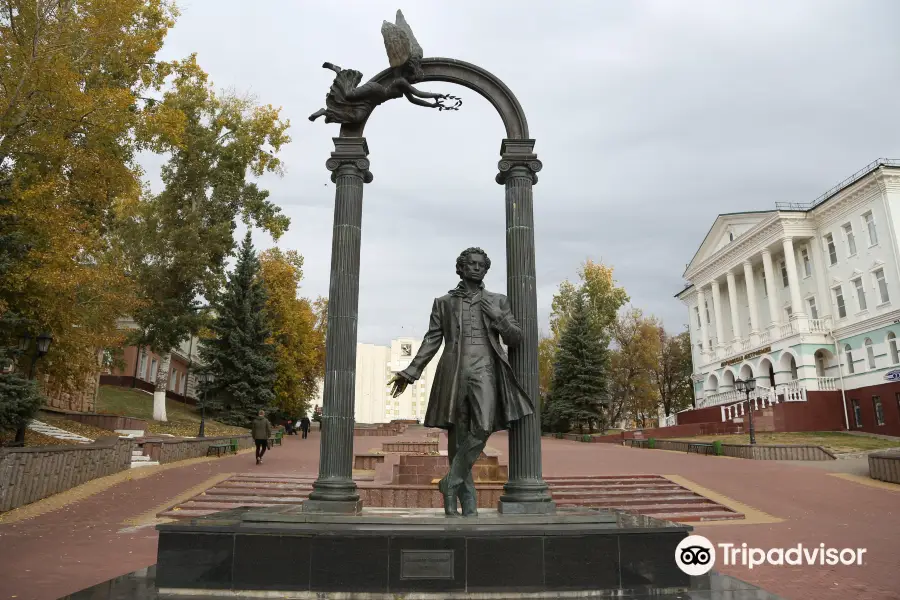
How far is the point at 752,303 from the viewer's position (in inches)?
1576

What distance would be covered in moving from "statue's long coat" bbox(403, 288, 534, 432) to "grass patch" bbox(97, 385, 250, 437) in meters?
21.5

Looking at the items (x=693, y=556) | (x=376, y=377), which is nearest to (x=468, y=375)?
(x=693, y=556)

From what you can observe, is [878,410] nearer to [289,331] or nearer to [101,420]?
[289,331]

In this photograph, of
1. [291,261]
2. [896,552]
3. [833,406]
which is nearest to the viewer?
[896,552]

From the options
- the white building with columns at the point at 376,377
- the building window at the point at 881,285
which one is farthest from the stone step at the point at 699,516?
the white building with columns at the point at 376,377

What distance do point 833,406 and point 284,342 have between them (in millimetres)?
31115

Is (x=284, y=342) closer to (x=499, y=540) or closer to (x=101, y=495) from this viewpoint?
(x=101, y=495)

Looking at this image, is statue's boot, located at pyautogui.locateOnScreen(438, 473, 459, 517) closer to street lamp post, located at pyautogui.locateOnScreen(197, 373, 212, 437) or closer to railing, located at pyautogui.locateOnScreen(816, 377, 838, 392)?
street lamp post, located at pyautogui.locateOnScreen(197, 373, 212, 437)

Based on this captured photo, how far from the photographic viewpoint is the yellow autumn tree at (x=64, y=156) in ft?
43.3

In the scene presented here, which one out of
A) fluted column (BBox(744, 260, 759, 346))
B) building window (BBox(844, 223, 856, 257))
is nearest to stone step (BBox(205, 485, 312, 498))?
building window (BBox(844, 223, 856, 257))

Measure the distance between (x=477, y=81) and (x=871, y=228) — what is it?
33.0 metres

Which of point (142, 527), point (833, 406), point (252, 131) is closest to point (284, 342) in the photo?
point (252, 131)

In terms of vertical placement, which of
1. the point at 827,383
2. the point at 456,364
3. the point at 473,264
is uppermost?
the point at 827,383

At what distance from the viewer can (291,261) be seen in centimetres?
4066
